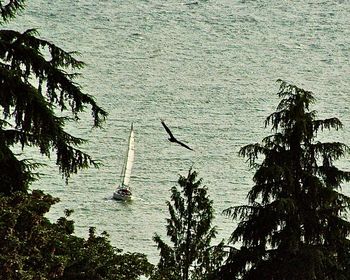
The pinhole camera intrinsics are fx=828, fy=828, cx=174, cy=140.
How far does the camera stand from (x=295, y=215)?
8.04 m

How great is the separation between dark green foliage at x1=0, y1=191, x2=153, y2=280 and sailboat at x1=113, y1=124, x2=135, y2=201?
9.31 m

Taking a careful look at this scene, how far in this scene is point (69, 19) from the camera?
26.7 metres

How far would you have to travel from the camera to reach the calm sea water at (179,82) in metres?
18.1

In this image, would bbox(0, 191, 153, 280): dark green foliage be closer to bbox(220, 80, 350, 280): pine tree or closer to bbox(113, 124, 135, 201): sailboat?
bbox(220, 80, 350, 280): pine tree

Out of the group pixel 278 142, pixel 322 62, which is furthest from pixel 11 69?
pixel 322 62

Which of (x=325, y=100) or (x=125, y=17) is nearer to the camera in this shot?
(x=325, y=100)

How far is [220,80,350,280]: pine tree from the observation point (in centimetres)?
796

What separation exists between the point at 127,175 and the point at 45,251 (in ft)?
37.8

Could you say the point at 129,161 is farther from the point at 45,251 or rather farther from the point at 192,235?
the point at 45,251

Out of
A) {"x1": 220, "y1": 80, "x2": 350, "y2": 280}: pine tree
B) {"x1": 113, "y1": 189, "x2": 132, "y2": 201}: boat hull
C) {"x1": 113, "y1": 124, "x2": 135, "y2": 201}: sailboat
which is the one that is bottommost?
{"x1": 220, "y1": 80, "x2": 350, "y2": 280}: pine tree

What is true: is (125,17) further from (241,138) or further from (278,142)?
(278,142)

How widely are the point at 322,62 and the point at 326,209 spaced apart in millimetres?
17241

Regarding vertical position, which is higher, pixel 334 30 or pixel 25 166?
pixel 334 30

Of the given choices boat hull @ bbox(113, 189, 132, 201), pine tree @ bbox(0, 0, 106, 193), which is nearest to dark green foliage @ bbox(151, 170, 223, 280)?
pine tree @ bbox(0, 0, 106, 193)
